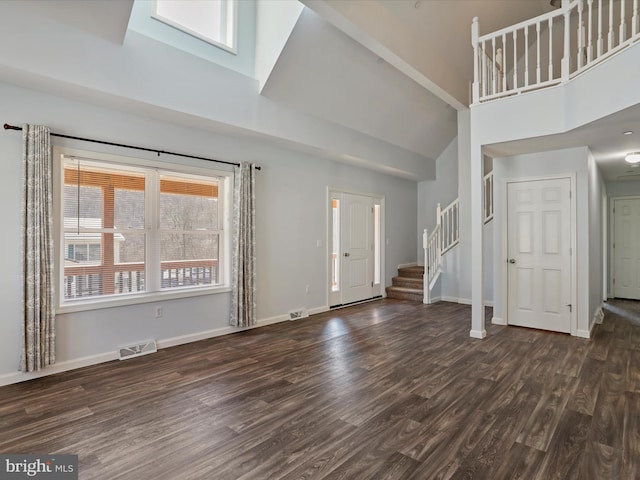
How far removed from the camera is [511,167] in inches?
201

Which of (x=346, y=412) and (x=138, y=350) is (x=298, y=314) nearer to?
(x=138, y=350)

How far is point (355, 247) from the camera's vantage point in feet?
22.5

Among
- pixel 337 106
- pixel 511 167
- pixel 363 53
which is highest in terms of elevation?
pixel 363 53

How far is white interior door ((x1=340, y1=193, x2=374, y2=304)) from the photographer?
21.6 ft

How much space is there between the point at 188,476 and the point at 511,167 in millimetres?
5245

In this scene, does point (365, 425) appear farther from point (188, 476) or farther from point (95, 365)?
point (95, 365)

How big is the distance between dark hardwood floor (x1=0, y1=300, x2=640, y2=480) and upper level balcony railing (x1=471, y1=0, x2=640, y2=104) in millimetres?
3062

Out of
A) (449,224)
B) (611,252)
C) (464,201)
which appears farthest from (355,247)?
(611,252)

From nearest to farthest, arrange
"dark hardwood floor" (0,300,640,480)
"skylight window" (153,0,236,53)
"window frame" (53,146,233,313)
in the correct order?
"dark hardwood floor" (0,300,640,480), "window frame" (53,146,233,313), "skylight window" (153,0,236,53)

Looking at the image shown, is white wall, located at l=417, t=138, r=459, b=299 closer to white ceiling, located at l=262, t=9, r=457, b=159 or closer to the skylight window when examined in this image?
white ceiling, located at l=262, t=9, r=457, b=159

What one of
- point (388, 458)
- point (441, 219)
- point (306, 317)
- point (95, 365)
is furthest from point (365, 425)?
point (441, 219)

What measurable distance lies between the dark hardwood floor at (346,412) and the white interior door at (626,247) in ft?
12.4

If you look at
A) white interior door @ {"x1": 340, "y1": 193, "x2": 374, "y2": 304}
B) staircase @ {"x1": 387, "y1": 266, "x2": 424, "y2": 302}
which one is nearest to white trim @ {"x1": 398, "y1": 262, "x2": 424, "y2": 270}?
staircase @ {"x1": 387, "y1": 266, "x2": 424, "y2": 302}

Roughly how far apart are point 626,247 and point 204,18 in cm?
865
